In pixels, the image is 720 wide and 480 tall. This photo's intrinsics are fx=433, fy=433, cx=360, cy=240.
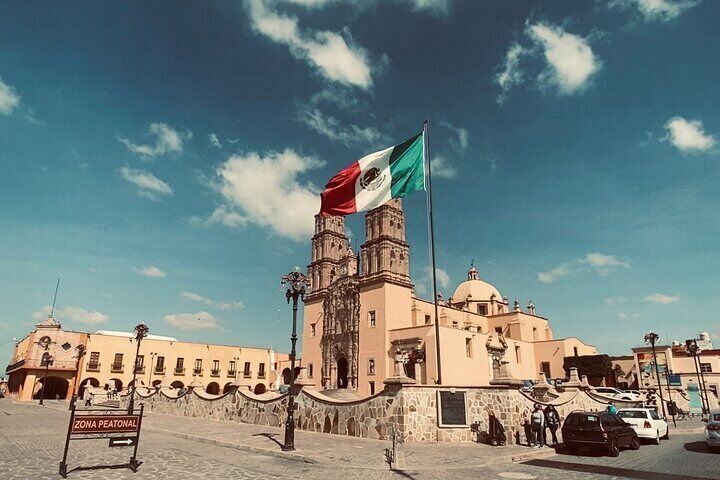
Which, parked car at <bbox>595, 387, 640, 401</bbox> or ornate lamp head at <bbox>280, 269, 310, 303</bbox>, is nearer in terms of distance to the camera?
ornate lamp head at <bbox>280, 269, 310, 303</bbox>

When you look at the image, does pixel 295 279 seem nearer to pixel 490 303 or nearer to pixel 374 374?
pixel 374 374

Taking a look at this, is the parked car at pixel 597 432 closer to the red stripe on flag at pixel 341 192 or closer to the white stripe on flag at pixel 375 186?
the white stripe on flag at pixel 375 186

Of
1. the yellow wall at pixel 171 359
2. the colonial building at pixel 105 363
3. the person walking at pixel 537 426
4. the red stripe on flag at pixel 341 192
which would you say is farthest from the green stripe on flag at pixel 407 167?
the yellow wall at pixel 171 359

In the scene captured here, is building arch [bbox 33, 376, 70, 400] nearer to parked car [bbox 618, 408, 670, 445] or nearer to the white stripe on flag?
the white stripe on flag

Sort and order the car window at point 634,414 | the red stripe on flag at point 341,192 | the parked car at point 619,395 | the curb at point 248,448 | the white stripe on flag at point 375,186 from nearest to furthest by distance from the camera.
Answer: the curb at point 248,448 < the car window at point 634,414 < the white stripe on flag at point 375,186 < the red stripe on flag at point 341,192 < the parked car at point 619,395

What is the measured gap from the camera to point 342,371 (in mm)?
45625

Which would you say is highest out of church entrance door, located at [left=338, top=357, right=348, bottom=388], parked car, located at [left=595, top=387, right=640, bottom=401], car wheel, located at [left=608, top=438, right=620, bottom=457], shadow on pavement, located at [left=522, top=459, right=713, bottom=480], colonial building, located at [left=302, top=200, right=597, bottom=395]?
colonial building, located at [left=302, top=200, right=597, bottom=395]

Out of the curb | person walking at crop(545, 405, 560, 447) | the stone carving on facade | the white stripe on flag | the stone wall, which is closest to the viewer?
the curb

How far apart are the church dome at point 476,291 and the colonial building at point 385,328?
5438 millimetres

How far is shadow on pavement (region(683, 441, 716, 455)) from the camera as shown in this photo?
1566cm

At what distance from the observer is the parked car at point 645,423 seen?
17547 mm

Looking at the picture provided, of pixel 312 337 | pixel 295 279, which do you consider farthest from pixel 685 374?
pixel 295 279

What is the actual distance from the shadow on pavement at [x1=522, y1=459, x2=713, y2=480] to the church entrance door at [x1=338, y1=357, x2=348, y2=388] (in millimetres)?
32913

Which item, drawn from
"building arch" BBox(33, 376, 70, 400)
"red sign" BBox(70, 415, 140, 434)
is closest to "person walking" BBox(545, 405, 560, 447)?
"red sign" BBox(70, 415, 140, 434)
